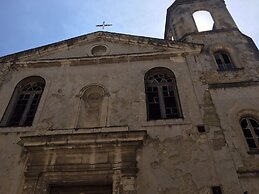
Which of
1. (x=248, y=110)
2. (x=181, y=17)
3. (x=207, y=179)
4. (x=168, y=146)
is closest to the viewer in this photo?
(x=207, y=179)

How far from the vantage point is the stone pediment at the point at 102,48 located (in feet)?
37.8

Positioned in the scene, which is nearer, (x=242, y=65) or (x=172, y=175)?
(x=172, y=175)

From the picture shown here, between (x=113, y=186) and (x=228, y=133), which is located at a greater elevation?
(x=228, y=133)

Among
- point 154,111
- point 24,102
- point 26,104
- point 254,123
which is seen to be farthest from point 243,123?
point 24,102

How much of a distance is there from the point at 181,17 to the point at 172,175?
8.43 metres

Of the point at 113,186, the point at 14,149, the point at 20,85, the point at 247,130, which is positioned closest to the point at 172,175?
the point at 113,186

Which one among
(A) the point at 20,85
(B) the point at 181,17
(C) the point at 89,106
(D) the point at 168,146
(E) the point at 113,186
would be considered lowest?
(E) the point at 113,186

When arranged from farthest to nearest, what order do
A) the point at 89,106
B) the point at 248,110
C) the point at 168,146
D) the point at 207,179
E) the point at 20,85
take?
the point at 20,85, the point at 89,106, the point at 248,110, the point at 168,146, the point at 207,179

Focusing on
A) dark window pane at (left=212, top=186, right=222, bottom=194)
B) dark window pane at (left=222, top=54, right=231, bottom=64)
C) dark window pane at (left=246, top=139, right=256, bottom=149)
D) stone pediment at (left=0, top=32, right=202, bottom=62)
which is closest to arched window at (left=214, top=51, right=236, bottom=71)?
dark window pane at (left=222, top=54, right=231, bottom=64)

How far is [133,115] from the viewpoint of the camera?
9.24 metres

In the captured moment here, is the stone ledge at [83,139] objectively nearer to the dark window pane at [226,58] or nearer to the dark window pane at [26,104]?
the dark window pane at [26,104]

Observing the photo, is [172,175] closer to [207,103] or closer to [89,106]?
[207,103]

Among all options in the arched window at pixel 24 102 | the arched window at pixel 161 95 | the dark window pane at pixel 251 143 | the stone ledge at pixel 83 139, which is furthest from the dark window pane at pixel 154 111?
the arched window at pixel 24 102

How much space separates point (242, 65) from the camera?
34.8 ft
